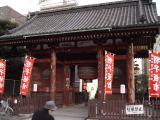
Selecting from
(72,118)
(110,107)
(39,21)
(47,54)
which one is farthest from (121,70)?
(39,21)

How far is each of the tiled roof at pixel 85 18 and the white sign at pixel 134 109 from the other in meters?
4.50

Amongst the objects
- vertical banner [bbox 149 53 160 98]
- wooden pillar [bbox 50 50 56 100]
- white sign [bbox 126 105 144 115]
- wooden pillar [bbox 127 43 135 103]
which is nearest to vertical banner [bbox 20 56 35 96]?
wooden pillar [bbox 50 50 56 100]

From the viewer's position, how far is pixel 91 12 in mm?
19219

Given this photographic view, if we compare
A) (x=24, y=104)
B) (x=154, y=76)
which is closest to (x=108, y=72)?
(x=154, y=76)

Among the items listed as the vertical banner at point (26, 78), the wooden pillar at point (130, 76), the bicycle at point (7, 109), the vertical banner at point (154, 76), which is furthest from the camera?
the vertical banner at point (26, 78)

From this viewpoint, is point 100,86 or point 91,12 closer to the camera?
point 100,86

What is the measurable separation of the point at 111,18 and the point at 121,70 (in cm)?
364

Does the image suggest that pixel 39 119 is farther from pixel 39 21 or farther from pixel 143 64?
pixel 143 64

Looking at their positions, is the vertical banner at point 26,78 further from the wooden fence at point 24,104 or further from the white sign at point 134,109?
the white sign at point 134,109

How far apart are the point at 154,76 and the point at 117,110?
2.58m

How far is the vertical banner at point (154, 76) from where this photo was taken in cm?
1302

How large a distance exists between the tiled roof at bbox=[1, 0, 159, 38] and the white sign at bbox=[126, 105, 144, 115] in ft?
14.7

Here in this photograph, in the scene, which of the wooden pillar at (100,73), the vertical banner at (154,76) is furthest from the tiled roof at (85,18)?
the vertical banner at (154,76)

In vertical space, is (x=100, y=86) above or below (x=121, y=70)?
below
